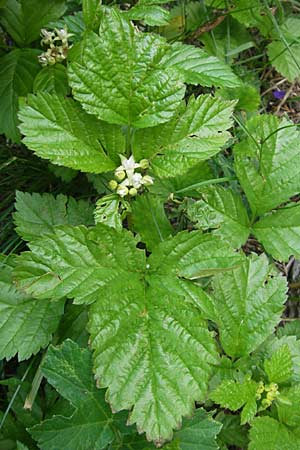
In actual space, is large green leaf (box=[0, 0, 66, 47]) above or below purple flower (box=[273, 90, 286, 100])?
above

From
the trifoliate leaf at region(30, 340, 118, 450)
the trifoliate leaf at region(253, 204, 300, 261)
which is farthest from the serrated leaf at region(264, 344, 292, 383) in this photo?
the trifoliate leaf at region(30, 340, 118, 450)

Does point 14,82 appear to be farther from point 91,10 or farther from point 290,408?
point 290,408

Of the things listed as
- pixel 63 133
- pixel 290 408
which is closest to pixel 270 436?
pixel 290 408

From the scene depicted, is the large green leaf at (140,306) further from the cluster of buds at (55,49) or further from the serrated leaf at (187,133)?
the cluster of buds at (55,49)

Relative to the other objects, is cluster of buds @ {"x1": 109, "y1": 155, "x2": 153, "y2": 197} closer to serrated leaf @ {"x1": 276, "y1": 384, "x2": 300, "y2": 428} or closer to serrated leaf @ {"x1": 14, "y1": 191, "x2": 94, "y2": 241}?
serrated leaf @ {"x1": 14, "y1": 191, "x2": 94, "y2": 241}

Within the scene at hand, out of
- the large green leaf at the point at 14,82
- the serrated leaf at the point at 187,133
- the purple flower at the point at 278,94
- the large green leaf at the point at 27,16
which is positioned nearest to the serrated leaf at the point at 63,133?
the serrated leaf at the point at 187,133

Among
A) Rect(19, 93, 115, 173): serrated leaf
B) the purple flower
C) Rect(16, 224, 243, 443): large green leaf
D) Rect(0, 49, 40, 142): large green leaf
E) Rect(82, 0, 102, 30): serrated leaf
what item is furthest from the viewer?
the purple flower
